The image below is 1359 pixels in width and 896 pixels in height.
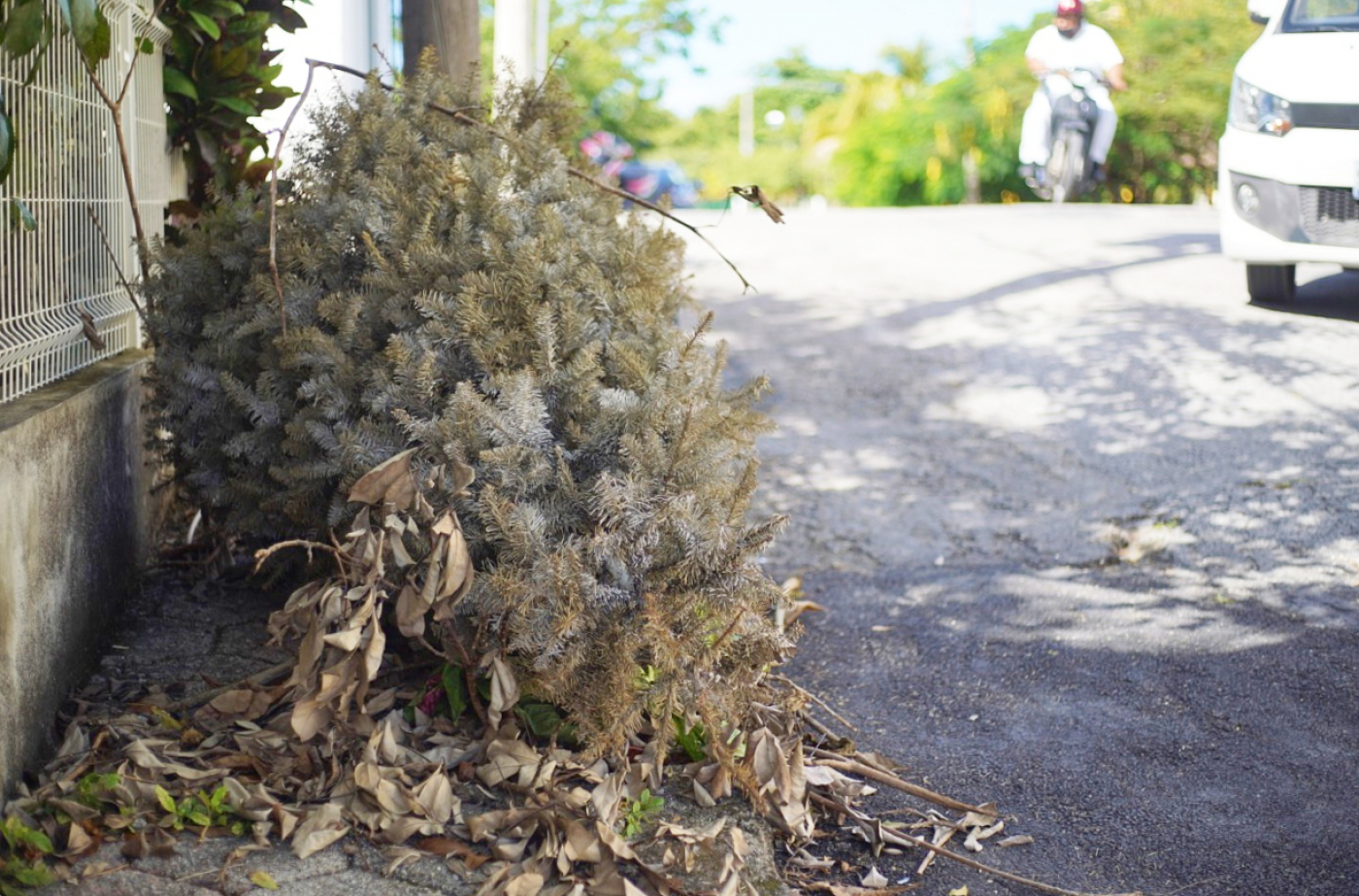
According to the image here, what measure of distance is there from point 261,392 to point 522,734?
46.3 inches

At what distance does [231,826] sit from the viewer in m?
2.79

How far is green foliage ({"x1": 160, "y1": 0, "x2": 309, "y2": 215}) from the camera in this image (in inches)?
191

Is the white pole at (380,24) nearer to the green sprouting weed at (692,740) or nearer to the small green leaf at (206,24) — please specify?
the small green leaf at (206,24)

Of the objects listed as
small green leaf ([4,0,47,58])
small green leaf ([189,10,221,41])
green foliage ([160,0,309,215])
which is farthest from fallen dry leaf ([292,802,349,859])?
small green leaf ([189,10,221,41])

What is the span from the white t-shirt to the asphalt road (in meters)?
4.05

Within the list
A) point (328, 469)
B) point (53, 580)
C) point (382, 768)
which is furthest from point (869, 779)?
point (53, 580)

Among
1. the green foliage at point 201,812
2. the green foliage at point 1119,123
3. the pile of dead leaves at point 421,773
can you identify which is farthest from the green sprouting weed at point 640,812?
the green foliage at point 1119,123

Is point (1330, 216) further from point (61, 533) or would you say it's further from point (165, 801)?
point (165, 801)

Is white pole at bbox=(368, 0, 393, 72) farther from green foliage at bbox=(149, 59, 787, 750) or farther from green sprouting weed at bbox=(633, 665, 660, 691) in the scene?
green sprouting weed at bbox=(633, 665, 660, 691)

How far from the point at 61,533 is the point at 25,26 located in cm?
124

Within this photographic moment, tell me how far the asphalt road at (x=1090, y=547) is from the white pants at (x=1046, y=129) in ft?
12.7

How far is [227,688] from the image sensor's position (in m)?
3.29

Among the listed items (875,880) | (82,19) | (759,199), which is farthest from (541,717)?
(82,19)

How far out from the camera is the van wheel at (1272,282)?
28.3 ft
